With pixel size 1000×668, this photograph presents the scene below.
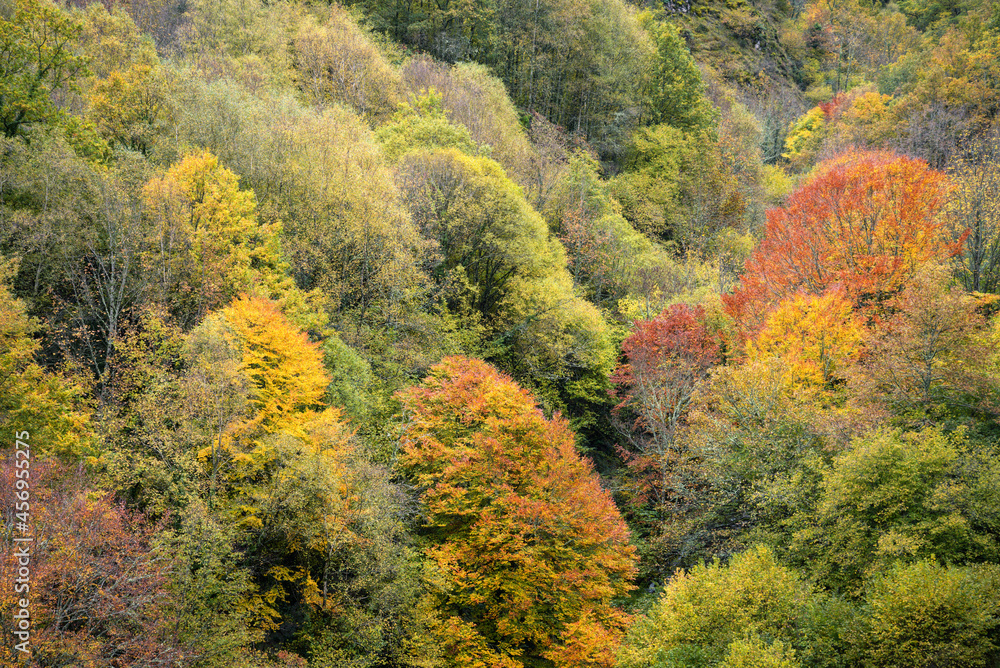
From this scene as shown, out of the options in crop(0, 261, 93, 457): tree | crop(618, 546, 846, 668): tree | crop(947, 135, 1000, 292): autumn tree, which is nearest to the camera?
crop(618, 546, 846, 668): tree

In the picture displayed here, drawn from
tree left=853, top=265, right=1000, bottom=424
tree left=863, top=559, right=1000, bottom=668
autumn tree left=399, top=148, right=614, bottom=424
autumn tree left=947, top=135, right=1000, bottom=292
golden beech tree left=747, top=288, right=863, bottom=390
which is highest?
autumn tree left=947, top=135, right=1000, bottom=292

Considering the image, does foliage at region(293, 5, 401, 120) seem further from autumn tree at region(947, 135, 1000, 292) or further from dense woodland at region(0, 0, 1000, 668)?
autumn tree at region(947, 135, 1000, 292)

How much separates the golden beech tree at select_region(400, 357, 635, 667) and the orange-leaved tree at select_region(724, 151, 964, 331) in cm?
1407

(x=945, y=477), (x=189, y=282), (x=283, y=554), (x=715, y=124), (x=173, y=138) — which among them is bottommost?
(x=283, y=554)

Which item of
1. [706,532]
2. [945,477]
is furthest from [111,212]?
[945,477]

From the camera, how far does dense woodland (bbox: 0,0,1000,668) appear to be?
18.0 metres

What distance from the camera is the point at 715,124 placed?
6638 centimetres

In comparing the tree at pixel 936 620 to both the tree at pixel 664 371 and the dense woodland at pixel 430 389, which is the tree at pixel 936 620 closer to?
the dense woodland at pixel 430 389

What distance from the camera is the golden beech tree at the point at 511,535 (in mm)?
24688

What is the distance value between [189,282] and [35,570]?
13.0 metres

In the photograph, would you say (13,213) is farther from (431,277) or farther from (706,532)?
(706,532)

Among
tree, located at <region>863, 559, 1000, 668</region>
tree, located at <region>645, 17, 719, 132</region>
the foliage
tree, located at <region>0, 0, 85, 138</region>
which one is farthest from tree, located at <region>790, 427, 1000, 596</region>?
tree, located at <region>645, 17, 719, 132</region>

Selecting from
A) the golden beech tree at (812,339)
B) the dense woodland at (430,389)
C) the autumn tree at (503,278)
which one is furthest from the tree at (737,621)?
the autumn tree at (503,278)

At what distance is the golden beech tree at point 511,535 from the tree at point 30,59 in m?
18.7
